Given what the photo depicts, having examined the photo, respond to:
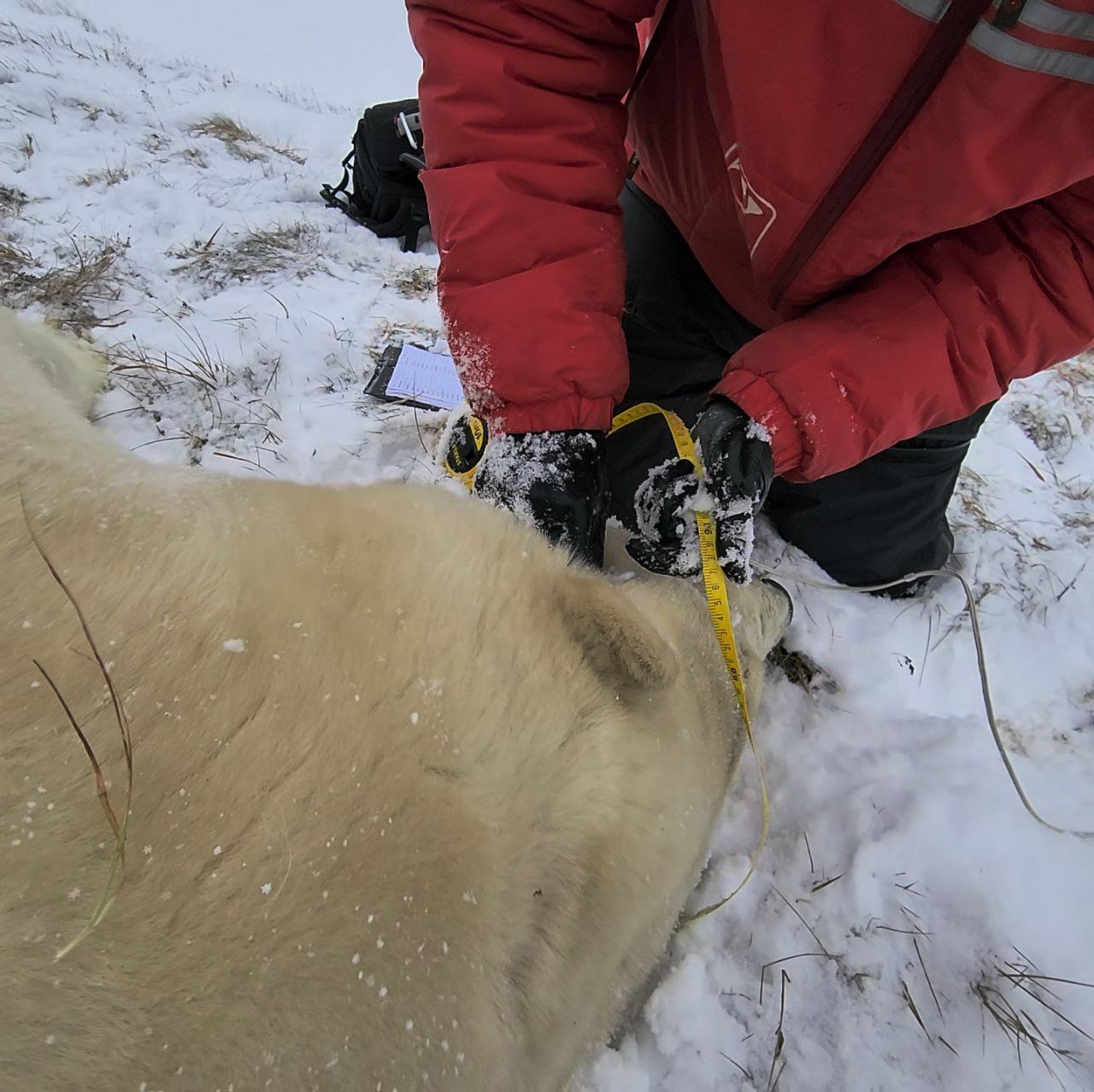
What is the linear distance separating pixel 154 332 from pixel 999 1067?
12.0 ft

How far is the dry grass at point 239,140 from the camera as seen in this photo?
4500 mm

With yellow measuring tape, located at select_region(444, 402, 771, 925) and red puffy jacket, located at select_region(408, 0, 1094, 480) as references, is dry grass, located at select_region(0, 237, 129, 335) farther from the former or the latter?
yellow measuring tape, located at select_region(444, 402, 771, 925)

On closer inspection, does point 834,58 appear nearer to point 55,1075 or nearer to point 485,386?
point 485,386

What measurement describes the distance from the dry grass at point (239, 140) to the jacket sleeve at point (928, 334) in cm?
410

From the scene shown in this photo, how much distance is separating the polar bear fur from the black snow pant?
1.01 meters

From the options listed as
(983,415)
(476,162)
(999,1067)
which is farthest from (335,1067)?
(983,415)

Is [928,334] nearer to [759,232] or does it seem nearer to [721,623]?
[759,232]

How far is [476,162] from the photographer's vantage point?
1.82 meters

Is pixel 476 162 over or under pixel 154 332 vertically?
over

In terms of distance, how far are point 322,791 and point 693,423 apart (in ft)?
5.95

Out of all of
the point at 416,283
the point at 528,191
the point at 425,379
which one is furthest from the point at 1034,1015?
the point at 416,283

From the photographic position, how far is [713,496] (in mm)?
1772

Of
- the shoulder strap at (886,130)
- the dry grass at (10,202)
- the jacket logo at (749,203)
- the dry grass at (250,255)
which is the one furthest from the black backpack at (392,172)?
the shoulder strap at (886,130)

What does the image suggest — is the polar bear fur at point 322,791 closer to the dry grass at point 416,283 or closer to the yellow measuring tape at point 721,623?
the yellow measuring tape at point 721,623
